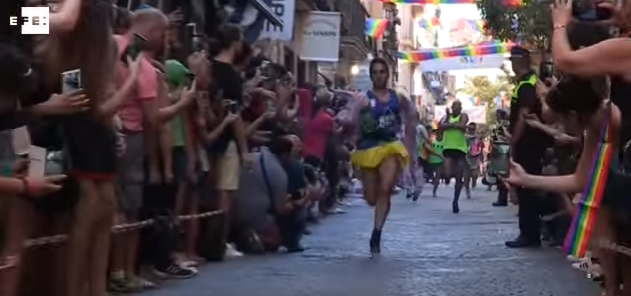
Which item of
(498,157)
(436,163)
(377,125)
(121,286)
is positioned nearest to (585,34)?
(121,286)

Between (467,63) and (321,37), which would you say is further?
(467,63)

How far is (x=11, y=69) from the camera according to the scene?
18.9 ft

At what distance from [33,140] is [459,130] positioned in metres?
16.8

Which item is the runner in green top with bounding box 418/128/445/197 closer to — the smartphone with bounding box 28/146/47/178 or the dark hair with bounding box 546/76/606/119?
the smartphone with bounding box 28/146/47/178

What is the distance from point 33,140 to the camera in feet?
24.7

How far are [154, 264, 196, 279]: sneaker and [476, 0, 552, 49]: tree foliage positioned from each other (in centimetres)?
1332

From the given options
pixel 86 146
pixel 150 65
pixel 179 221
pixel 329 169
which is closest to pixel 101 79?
pixel 86 146

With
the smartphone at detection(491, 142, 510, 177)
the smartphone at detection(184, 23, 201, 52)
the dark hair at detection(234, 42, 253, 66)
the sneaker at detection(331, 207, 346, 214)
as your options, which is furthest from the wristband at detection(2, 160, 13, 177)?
the smartphone at detection(491, 142, 510, 177)

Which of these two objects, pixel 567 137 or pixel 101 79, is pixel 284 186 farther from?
pixel 101 79

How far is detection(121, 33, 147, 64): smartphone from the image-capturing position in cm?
889

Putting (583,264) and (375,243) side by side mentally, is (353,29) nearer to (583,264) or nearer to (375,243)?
(375,243)

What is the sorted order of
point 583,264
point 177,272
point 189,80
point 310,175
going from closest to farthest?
point 177,272 < point 189,80 < point 583,264 < point 310,175

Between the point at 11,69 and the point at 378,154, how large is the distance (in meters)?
7.45

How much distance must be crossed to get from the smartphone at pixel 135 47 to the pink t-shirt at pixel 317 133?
8415mm
